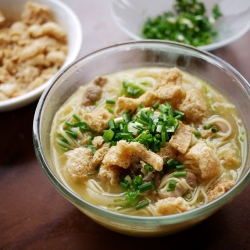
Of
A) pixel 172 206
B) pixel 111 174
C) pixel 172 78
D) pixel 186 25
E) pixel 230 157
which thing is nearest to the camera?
pixel 172 206

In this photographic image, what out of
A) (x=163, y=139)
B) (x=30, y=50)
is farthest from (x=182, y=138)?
(x=30, y=50)

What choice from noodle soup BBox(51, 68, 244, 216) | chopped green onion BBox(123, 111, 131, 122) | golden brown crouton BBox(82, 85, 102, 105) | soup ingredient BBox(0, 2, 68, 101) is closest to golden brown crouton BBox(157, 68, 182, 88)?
noodle soup BBox(51, 68, 244, 216)

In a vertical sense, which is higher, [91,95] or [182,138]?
[182,138]

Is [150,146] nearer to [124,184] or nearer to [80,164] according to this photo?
[124,184]

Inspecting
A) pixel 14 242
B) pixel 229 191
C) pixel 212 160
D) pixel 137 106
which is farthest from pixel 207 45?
pixel 14 242

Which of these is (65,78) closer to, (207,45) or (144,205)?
(144,205)

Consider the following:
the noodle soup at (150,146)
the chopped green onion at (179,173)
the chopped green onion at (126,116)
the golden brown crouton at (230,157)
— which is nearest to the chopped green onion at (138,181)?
the noodle soup at (150,146)

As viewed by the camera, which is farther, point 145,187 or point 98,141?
point 98,141
